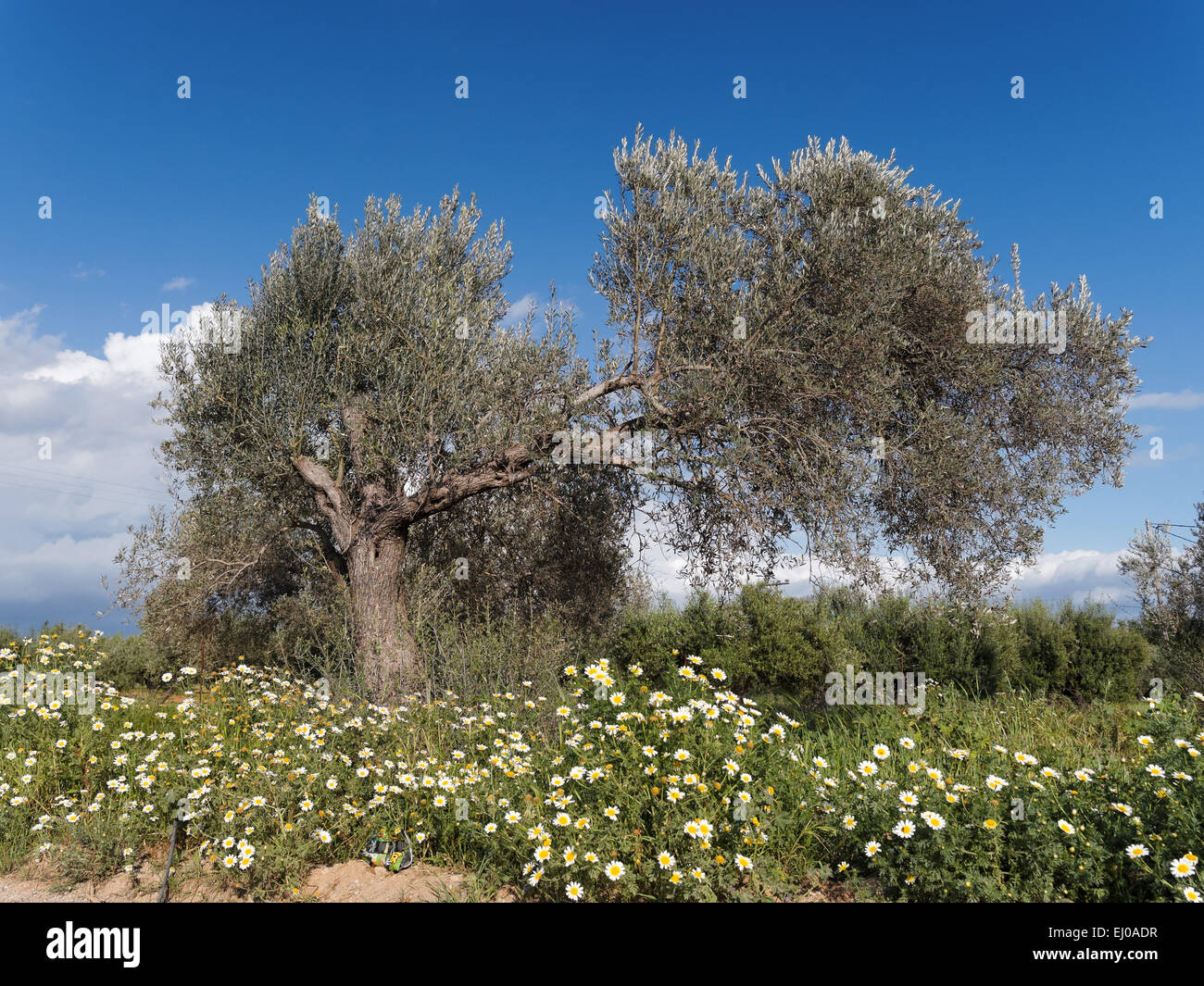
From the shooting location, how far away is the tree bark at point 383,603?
33.2ft

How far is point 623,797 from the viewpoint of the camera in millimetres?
4527

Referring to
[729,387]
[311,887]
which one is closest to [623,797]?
[311,887]

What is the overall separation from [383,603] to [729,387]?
6.39 metres

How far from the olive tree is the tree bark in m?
0.05

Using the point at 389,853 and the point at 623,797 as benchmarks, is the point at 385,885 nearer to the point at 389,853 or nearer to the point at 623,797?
the point at 389,853

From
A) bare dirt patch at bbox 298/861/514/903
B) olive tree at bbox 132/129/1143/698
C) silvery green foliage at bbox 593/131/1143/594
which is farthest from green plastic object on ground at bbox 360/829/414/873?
silvery green foliage at bbox 593/131/1143/594

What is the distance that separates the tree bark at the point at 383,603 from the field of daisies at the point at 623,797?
268 centimetres

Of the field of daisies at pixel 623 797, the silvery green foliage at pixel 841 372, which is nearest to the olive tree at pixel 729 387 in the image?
the silvery green foliage at pixel 841 372

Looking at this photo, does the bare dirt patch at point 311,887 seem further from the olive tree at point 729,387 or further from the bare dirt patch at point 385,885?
the olive tree at point 729,387

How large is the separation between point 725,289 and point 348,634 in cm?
698

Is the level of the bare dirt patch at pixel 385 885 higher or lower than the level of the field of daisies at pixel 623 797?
lower

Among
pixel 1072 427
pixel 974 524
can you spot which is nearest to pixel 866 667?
pixel 974 524
